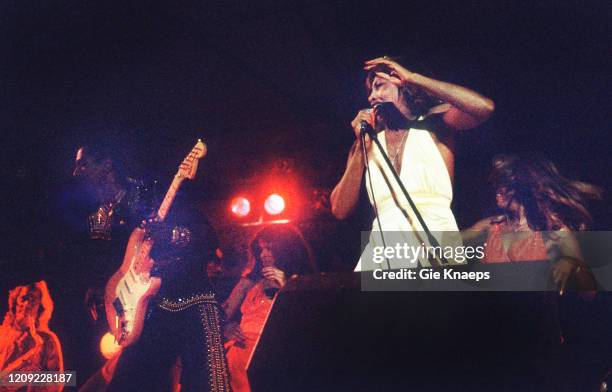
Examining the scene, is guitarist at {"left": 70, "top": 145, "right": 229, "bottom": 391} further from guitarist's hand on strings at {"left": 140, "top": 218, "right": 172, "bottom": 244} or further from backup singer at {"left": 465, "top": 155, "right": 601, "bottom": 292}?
Answer: backup singer at {"left": 465, "top": 155, "right": 601, "bottom": 292}

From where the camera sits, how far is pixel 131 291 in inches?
121

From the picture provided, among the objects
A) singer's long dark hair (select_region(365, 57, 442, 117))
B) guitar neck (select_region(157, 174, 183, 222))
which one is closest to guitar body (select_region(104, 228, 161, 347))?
guitar neck (select_region(157, 174, 183, 222))

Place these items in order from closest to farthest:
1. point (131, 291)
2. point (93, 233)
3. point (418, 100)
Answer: point (418, 100), point (131, 291), point (93, 233)

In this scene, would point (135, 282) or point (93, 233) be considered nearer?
point (135, 282)

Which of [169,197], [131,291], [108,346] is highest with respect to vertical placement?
[169,197]

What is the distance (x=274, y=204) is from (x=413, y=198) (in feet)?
3.27

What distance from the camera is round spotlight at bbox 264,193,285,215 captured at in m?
3.27

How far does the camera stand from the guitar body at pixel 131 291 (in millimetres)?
2918

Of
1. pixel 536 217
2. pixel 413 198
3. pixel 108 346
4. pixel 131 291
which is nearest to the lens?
pixel 536 217

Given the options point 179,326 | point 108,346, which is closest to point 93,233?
point 108,346

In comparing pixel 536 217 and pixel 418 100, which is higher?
pixel 418 100

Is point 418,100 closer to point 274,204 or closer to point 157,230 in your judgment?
point 274,204

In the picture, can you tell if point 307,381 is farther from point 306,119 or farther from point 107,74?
point 107,74

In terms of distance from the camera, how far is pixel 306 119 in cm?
321
